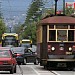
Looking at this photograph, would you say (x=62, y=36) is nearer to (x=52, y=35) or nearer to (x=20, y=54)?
(x=52, y=35)

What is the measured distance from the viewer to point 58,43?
2892cm

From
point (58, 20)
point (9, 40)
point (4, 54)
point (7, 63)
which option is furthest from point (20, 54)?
point (9, 40)

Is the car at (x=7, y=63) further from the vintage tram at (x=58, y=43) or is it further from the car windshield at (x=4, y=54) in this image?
the vintage tram at (x=58, y=43)

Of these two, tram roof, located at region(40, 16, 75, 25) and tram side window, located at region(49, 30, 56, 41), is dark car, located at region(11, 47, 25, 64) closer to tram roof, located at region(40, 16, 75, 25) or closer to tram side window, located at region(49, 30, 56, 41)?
tram roof, located at region(40, 16, 75, 25)

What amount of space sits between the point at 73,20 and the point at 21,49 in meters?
11.1

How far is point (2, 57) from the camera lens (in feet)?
83.4

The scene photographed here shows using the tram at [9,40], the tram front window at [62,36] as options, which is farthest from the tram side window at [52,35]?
the tram at [9,40]

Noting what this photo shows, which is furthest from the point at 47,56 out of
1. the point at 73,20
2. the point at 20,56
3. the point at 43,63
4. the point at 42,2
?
the point at 42,2

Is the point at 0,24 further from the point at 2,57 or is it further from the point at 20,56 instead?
the point at 2,57

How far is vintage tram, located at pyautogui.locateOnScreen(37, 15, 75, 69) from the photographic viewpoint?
A: 28.9 meters

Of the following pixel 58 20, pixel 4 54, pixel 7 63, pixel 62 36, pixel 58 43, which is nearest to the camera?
pixel 7 63

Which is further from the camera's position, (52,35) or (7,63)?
(52,35)

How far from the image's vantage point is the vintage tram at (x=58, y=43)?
28875 millimetres

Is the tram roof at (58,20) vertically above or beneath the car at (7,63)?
above
